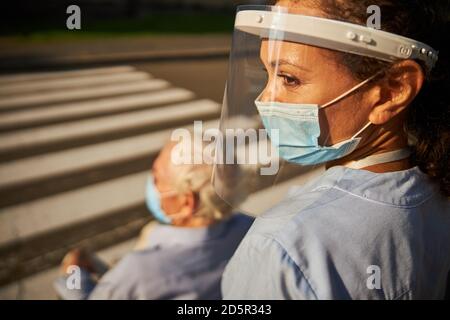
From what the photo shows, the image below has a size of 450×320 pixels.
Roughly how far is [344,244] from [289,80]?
52 cm

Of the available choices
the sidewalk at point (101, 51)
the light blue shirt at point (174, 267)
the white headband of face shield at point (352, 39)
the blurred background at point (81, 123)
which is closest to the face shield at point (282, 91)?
the white headband of face shield at point (352, 39)

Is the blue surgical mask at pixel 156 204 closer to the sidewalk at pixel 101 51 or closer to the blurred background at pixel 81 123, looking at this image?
the blurred background at pixel 81 123

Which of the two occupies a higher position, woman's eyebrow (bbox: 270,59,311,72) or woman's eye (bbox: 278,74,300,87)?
woman's eyebrow (bbox: 270,59,311,72)

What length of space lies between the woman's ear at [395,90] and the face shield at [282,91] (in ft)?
0.13

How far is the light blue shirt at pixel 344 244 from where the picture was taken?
3.81 ft

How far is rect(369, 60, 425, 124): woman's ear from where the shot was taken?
1359 millimetres

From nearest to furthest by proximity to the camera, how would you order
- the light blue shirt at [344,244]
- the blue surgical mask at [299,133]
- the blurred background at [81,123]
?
the light blue shirt at [344,244]
the blue surgical mask at [299,133]
the blurred background at [81,123]

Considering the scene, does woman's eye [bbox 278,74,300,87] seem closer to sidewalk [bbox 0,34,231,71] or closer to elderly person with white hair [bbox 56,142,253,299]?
elderly person with white hair [bbox 56,142,253,299]

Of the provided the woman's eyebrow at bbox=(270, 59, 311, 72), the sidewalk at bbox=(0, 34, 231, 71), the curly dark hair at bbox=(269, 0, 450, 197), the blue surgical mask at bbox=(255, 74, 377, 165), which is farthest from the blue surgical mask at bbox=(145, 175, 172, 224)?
the sidewalk at bbox=(0, 34, 231, 71)

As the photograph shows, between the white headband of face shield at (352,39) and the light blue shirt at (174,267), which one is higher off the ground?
the white headband of face shield at (352,39)

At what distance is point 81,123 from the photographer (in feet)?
Result: 21.9

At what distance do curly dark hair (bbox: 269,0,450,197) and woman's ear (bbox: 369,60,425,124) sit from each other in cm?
4

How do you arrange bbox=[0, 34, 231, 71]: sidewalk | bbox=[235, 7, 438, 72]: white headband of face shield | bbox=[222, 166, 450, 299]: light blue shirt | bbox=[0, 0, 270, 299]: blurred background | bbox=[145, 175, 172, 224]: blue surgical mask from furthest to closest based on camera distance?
1. bbox=[0, 34, 231, 71]: sidewalk
2. bbox=[0, 0, 270, 299]: blurred background
3. bbox=[145, 175, 172, 224]: blue surgical mask
4. bbox=[235, 7, 438, 72]: white headband of face shield
5. bbox=[222, 166, 450, 299]: light blue shirt
